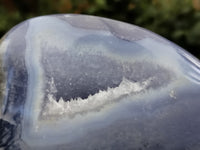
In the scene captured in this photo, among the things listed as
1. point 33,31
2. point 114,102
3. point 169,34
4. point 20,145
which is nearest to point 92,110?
point 114,102

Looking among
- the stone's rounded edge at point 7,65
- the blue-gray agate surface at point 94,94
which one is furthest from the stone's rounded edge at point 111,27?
the stone's rounded edge at point 7,65

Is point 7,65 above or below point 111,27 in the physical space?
below

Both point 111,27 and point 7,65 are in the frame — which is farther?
point 111,27

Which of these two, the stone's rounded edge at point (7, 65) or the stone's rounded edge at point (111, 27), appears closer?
the stone's rounded edge at point (7, 65)

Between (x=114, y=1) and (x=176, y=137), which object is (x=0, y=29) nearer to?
(x=114, y=1)

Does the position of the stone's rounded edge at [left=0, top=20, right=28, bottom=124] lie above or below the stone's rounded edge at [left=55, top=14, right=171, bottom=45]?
below

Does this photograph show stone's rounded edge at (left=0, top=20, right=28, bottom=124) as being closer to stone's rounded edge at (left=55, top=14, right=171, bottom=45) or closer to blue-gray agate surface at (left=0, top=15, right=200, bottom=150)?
blue-gray agate surface at (left=0, top=15, right=200, bottom=150)

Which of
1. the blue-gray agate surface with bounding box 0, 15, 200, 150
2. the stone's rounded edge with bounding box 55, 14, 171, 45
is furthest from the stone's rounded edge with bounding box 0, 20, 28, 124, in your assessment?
the stone's rounded edge with bounding box 55, 14, 171, 45

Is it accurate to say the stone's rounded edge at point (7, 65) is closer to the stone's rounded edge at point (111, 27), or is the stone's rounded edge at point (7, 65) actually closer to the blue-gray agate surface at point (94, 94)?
the blue-gray agate surface at point (94, 94)

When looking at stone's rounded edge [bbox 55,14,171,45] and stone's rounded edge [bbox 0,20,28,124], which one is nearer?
stone's rounded edge [bbox 0,20,28,124]
